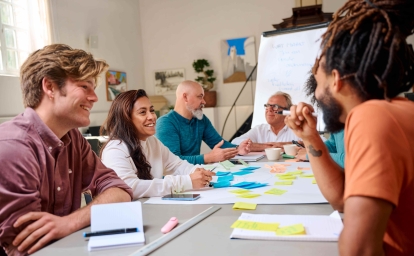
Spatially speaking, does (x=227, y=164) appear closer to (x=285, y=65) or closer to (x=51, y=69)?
(x=51, y=69)

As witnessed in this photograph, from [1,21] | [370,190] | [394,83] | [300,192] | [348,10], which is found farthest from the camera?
[1,21]

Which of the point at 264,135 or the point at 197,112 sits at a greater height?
the point at 197,112

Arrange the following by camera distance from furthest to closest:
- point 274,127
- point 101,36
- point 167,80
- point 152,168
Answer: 1. point 167,80
2. point 101,36
3. point 274,127
4. point 152,168

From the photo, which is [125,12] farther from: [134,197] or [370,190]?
[370,190]

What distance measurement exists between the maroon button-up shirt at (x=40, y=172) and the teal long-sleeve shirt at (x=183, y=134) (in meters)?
1.09

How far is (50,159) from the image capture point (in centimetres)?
124

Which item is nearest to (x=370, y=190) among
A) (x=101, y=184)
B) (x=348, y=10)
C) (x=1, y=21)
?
(x=348, y=10)

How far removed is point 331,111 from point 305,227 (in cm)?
35

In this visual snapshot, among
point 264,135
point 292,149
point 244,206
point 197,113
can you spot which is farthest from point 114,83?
point 244,206

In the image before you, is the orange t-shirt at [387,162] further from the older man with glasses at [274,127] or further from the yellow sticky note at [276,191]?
the older man with glasses at [274,127]

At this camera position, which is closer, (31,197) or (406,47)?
(406,47)

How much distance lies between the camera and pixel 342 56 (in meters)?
0.80

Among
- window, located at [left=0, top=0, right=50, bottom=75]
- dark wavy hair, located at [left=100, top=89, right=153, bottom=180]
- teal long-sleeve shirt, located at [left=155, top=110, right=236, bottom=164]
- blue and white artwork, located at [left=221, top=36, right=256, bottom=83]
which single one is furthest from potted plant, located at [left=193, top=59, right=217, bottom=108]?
dark wavy hair, located at [left=100, top=89, right=153, bottom=180]

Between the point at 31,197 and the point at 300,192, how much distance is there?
976mm
